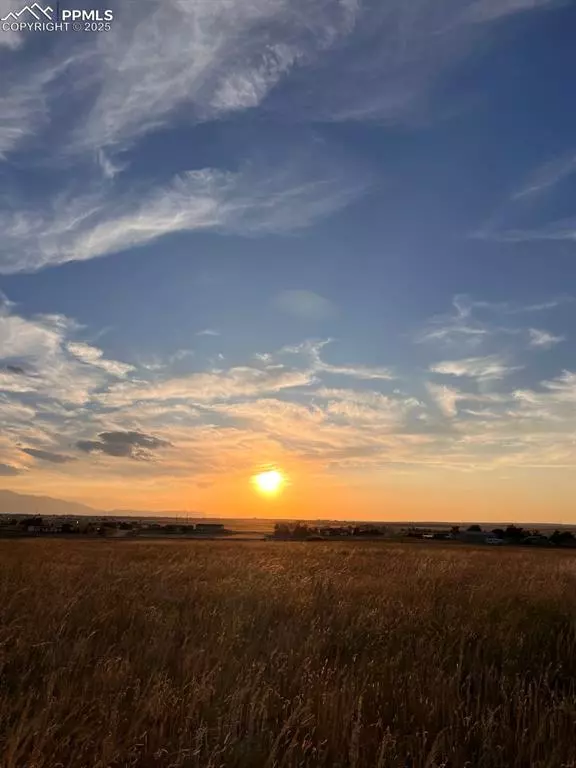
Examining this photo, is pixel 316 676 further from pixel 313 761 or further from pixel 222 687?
pixel 313 761

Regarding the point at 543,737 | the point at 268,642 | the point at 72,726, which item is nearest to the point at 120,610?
the point at 268,642

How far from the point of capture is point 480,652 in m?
Answer: 8.29

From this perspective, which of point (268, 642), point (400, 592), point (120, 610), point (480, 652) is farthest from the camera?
point (400, 592)

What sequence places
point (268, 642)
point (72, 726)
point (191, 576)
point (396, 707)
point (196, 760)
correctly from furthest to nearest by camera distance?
point (191, 576) → point (268, 642) → point (396, 707) → point (72, 726) → point (196, 760)

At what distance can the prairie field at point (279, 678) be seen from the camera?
15.9ft

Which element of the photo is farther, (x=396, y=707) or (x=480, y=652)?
(x=480, y=652)

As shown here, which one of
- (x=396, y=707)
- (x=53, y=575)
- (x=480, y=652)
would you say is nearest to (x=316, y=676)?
(x=396, y=707)

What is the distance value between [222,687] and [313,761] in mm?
1512

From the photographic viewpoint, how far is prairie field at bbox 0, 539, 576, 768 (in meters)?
4.84

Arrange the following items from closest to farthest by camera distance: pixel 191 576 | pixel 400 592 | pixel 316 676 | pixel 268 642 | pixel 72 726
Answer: pixel 72 726
pixel 316 676
pixel 268 642
pixel 400 592
pixel 191 576

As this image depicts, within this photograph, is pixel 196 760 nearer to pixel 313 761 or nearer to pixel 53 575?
pixel 313 761

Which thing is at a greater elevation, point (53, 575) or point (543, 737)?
point (53, 575)

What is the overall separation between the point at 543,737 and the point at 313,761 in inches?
75.9

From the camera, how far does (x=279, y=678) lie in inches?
252
